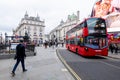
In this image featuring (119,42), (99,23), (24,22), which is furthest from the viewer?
(24,22)

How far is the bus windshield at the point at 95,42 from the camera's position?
24.8 metres

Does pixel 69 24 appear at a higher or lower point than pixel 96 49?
higher

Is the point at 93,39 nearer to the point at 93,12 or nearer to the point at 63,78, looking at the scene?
the point at 63,78

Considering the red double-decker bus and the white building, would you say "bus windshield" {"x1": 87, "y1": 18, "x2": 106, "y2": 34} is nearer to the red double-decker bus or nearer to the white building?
the red double-decker bus

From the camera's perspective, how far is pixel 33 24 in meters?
148

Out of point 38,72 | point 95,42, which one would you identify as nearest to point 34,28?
point 95,42

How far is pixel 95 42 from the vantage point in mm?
25141

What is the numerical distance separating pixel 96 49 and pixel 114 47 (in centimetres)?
1262

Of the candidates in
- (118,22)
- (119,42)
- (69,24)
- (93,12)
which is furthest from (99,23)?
(69,24)

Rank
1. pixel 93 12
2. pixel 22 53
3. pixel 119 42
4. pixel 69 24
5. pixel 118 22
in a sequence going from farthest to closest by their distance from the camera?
pixel 69 24 < pixel 93 12 < pixel 118 22 < pixel 119 42 < pixel 22 53

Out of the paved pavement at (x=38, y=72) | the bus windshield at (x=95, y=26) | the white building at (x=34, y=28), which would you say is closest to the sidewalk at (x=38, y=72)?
the paved pavement at (x=38, y=72)

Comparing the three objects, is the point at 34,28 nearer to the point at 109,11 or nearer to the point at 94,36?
the point at 109,11

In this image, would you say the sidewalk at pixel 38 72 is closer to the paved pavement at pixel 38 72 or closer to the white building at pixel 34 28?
the paved pavement at pixel 38 72

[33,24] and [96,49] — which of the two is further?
[33,24]
